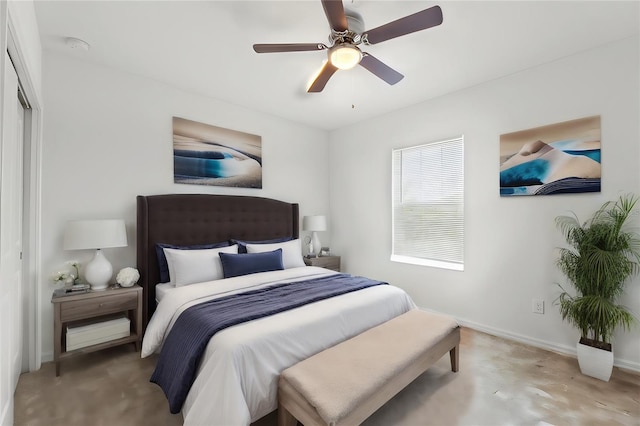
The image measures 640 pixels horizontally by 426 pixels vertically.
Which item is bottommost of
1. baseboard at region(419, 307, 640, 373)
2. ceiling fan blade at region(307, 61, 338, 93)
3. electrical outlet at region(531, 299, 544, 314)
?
baseboard at region(419, 307, 640, 373)

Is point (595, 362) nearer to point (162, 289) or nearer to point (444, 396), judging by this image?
point (444, 396)

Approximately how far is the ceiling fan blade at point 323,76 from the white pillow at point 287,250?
178 cm

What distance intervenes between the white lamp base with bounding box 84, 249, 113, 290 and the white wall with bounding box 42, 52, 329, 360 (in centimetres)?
24

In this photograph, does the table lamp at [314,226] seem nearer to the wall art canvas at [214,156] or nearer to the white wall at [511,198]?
the white wall at [511,198]

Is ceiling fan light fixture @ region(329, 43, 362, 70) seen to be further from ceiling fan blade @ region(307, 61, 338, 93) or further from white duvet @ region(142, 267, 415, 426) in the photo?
white duvet @ region(142, 267, 415, 426)

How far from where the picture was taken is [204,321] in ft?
6.20

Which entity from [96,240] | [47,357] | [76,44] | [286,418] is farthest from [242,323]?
[76,44]

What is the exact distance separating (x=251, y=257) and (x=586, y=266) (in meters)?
2.92

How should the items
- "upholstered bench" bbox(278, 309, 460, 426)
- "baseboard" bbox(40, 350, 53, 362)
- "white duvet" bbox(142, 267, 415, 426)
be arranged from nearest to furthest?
1. "upholstered bench" bbox(278, 309, 460, 426)
2. "white duvet" bbox(142, 267, 415, 426)
3. "baseboard" bbox(40, 350, 53, 362)

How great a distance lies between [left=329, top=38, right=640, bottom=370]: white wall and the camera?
8.00ft

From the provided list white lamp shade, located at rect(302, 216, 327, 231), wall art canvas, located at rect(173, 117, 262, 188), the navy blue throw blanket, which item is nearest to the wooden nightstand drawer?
the navy blue throw blanket

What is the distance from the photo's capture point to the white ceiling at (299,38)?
2.06 m

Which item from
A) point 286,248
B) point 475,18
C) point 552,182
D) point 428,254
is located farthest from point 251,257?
point 552,182

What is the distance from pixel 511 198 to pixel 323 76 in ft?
7.34
